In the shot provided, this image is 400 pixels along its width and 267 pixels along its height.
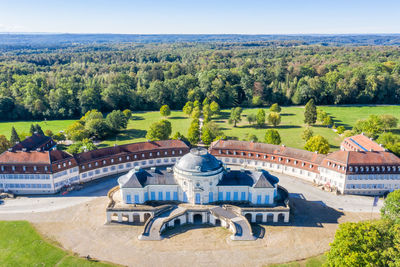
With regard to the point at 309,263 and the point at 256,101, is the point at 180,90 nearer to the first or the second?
the point at 256,101

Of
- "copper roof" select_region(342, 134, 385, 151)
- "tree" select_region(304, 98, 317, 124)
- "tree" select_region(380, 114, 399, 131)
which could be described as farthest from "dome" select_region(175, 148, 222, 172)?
"tree" select_region(380, 114, 399, 131)

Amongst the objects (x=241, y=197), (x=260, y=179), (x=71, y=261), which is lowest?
(x=71, y=261)

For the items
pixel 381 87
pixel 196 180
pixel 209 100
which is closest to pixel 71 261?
pixel 196 180

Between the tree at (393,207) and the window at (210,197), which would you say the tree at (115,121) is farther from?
the tree at (393,207)

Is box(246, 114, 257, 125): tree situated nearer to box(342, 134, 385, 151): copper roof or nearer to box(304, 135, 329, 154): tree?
box(304, 135, 329, 154): tree

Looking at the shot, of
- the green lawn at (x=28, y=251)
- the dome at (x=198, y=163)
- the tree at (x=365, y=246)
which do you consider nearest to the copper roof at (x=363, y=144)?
the tree at (x=365, y=246)

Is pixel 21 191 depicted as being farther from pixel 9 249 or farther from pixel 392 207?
pixel 392 207

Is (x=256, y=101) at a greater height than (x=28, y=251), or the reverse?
(x=256, y=101)

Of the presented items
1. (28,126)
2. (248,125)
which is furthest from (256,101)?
(28,126)
